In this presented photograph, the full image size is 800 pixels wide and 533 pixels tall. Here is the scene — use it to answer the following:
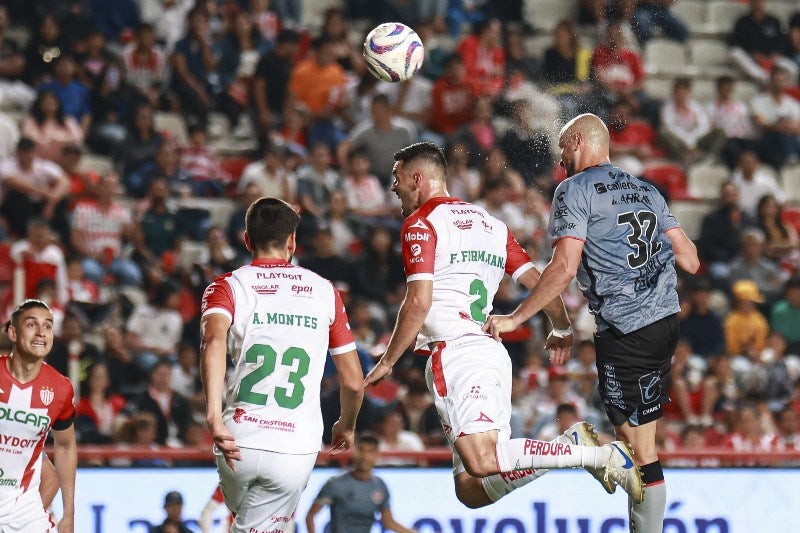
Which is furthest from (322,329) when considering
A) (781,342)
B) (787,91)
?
(787,91)

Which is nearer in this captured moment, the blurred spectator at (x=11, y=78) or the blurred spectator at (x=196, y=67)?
the blurred spectator at (x=11, y=78)

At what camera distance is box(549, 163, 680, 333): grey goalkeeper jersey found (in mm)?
8383

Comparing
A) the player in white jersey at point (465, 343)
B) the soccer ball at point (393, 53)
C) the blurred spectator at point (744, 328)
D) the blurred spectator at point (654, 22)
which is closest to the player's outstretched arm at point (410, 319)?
the player in white jersey at point (465, 343)

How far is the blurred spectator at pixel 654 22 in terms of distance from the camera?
62.6ft

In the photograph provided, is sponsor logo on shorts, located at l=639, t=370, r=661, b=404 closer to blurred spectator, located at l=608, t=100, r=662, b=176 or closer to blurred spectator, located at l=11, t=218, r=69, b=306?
blurred spectator, located at l=11, t=218, r=69, b=306

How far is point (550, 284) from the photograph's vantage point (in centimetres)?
817

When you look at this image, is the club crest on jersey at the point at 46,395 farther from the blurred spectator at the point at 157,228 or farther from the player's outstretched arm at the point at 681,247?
the blurred spectator at the point at 157,228

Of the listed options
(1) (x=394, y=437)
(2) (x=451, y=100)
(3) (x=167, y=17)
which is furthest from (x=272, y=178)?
(1) (x=394, y=437)

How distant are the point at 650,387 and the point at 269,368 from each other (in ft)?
7.83

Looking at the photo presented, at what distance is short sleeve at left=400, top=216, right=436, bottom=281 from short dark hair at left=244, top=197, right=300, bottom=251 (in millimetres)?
839

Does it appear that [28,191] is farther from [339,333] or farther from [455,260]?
[339,333]

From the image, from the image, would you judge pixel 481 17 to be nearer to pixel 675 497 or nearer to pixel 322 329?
pixel 675 497

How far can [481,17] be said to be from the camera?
62.0ft

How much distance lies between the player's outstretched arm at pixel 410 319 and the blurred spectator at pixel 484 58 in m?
9.41
